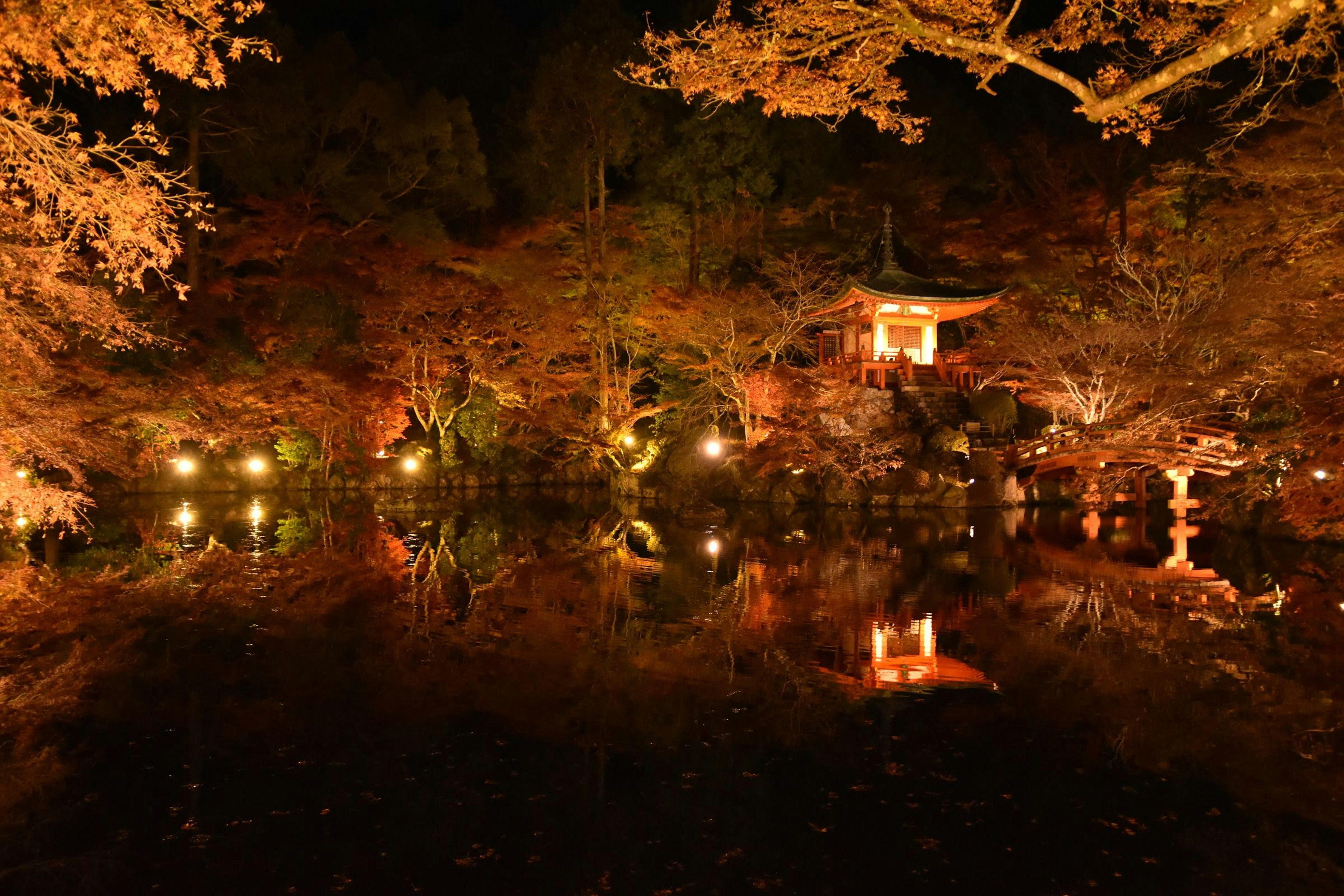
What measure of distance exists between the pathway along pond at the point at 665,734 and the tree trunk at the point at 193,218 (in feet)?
37.4

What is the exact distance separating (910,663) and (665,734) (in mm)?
2520

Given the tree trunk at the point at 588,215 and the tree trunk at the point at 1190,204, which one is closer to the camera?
the tree trunk at the point at 1190,204

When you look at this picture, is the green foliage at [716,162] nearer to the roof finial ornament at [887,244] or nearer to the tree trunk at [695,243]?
the tree trunk at [695,243]

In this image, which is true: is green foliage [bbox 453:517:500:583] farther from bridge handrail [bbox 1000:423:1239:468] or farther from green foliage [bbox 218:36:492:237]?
bridge handrail [bbox 1000:423:1239:468]

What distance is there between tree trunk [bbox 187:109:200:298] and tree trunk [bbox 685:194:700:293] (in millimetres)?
12529

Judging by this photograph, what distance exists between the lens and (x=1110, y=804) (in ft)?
14.5

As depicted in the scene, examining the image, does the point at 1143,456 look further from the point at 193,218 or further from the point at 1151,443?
the point at 193,218

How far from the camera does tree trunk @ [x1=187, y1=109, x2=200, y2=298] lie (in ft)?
65.2

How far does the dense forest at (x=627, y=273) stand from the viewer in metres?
14.2

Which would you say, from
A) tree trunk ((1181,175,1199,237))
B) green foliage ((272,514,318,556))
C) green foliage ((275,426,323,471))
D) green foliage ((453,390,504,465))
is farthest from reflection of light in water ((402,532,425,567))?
tree trunk ((1181,175,1199,237))

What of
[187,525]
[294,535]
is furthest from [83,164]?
[187,525]

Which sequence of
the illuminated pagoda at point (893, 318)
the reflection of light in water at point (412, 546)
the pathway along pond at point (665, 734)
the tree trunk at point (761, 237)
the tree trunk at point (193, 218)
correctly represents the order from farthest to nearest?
the tree trunk at point (761, 237)
the illuminated pagoda at point (893, 318)
the tree trunk at point (193, 218)
the reflection of light in water at point (412, 546)
the pathway along pond at point (665, 734)

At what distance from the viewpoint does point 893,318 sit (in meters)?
22.7

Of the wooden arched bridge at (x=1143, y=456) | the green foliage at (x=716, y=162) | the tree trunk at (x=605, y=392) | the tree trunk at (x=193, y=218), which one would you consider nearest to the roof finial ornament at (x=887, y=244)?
the green foliage at (x=716, y=162)
